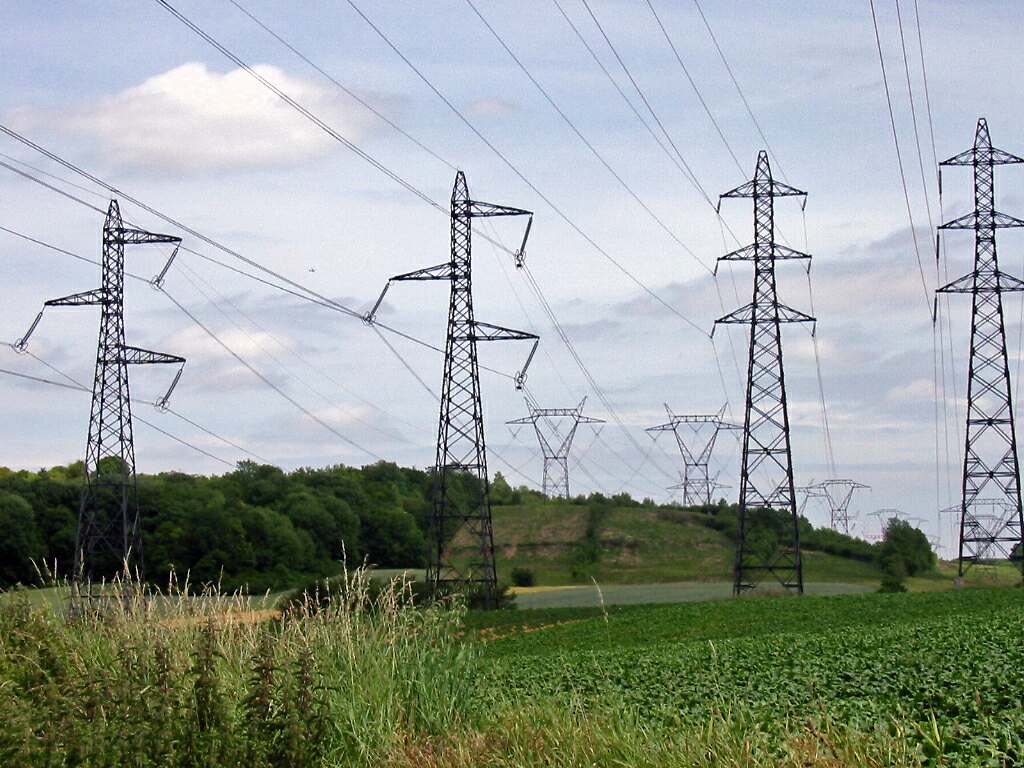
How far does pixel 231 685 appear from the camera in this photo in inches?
561

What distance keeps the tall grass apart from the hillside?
7658 cm

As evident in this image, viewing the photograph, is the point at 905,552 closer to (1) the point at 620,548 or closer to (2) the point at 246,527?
(1) the point at 620,548

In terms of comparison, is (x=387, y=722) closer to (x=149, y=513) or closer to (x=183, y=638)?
(x=183, y=638)

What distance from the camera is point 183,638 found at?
50.8 feet

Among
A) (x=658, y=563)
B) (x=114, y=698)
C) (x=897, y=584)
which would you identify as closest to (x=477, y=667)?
(x=114, y=698)

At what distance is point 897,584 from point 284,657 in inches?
2138

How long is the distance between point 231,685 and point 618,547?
94.2 meters

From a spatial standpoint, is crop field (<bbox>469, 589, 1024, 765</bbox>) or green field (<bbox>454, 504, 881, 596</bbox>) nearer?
crop field (<bbox>469, 589, 1024, 765</bbox>)

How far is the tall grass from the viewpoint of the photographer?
1230 cm

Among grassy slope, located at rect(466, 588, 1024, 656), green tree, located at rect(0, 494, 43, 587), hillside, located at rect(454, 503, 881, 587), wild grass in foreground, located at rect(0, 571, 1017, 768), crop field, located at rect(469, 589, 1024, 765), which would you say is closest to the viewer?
wild grass in foreground, located at rect(0, 571, 1017, 768)

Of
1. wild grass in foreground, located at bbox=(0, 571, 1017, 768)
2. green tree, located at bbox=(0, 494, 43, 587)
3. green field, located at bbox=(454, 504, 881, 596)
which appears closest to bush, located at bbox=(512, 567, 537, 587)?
green field, located at bbox=(454, 504, 881, 596)

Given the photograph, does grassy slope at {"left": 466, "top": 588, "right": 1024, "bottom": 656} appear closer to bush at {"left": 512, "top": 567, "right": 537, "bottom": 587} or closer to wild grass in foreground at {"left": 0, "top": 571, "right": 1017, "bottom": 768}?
wild grass in foreground at {"left": 0, "top": 571, "right": 1017, "bottom": 768}

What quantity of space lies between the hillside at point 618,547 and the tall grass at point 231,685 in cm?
7658

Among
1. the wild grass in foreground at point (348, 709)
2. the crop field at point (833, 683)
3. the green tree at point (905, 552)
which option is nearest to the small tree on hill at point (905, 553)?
the green tree at point (905, 552)
